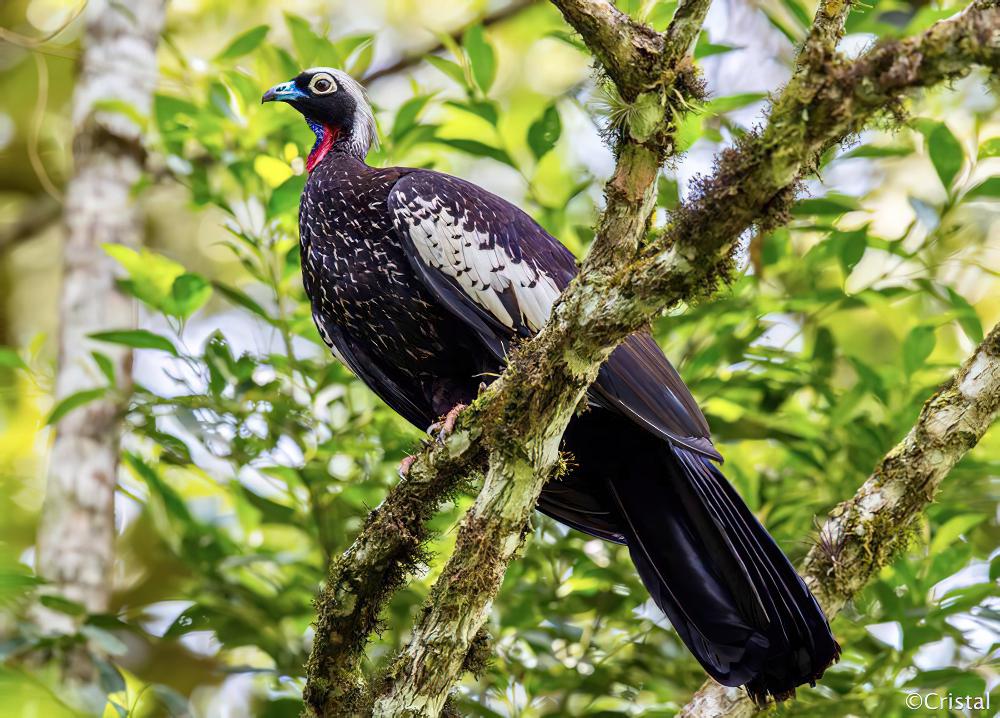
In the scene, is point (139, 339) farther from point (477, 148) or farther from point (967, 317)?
point (967, 317)

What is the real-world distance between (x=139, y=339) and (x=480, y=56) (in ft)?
5.19

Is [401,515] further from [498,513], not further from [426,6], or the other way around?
[426,6]

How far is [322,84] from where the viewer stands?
450 centimetres

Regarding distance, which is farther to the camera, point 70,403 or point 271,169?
point 271,169

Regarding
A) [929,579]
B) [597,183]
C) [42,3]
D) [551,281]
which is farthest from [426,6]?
[929,579]

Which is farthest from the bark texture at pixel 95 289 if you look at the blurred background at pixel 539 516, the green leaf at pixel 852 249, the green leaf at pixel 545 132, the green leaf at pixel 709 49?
the green leaf at pixel 852 249

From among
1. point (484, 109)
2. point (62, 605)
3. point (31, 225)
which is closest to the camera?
point (62, 605)

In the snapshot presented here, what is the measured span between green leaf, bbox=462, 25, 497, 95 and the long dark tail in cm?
155

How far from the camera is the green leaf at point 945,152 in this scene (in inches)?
144

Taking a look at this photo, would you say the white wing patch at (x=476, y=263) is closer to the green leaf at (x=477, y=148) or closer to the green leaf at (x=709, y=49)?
the green leaf at (x=477, y=148)

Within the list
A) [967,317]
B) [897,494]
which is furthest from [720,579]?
[967,317]

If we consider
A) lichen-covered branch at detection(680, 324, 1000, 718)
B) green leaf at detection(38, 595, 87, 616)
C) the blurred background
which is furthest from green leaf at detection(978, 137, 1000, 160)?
green leaf at detection(38, 595, 87, 616)

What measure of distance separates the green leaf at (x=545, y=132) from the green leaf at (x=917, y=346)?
4.69 feet

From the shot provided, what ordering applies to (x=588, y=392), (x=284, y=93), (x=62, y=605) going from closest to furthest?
1. (x=588, y=392)
2. (x=62, y=605)
3. (x=284, y=93)
